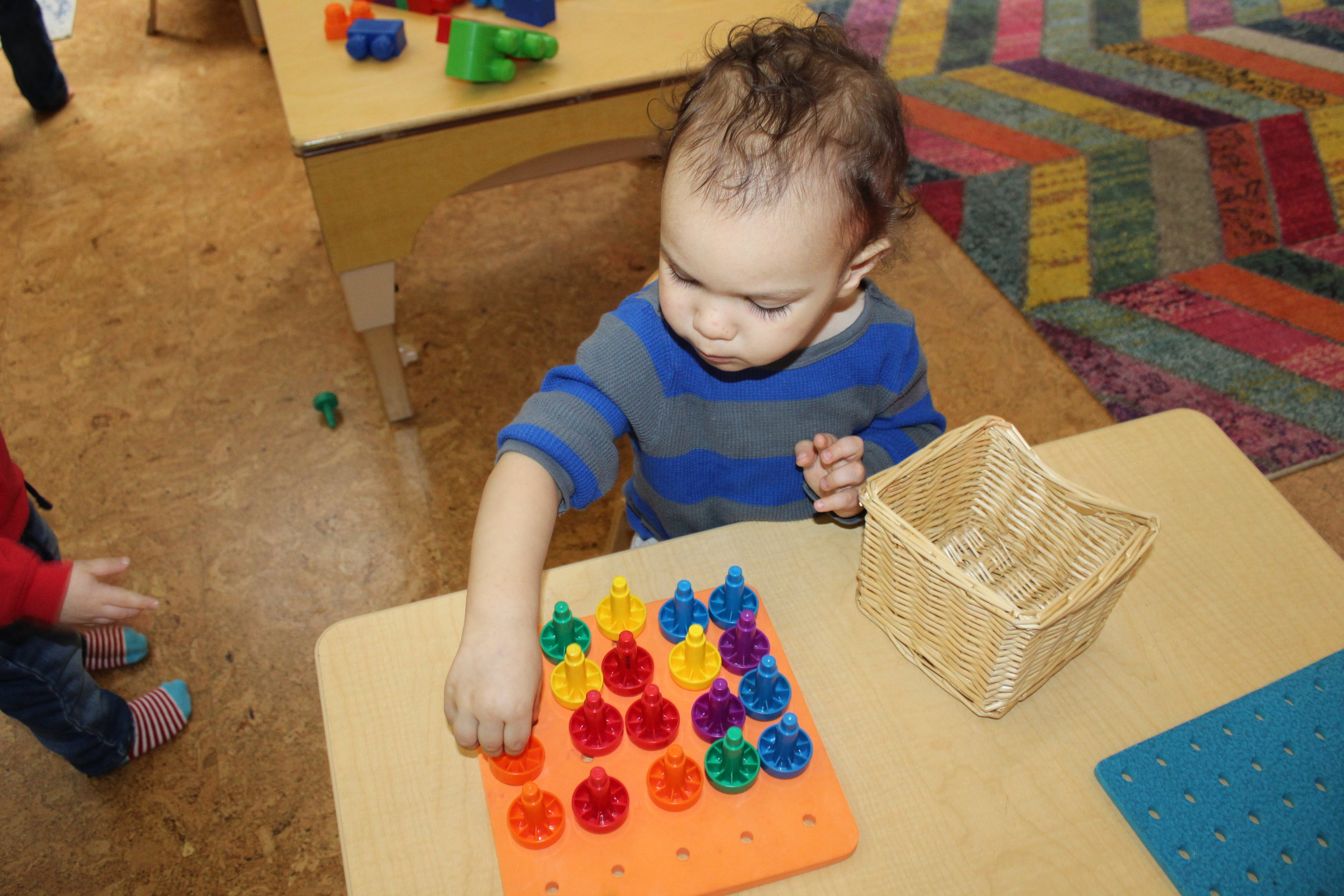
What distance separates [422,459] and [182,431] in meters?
0.47

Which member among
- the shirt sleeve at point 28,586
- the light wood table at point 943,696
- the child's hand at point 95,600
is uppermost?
the light wood table at point 943,696

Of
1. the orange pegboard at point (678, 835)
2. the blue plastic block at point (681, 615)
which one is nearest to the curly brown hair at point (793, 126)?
the blue plastic block at point (681, 615)

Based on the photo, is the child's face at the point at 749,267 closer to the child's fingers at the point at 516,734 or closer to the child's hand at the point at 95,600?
the child's fingers at the point at 516,734

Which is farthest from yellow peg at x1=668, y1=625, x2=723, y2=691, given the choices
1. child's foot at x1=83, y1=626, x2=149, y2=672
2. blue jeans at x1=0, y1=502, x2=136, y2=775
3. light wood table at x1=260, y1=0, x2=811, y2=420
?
child's foot at x1=83, y1=626, x2=149, y2=672

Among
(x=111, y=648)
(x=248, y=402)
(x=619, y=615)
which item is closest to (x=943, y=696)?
(x=619, y=615)

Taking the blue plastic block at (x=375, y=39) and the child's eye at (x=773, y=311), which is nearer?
the child's eye at (x=773, y=311)

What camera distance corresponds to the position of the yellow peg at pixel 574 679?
25.2 inches

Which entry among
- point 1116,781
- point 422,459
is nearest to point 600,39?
point 422,459

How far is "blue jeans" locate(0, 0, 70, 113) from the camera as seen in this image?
7.59 feet

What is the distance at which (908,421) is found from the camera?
0.89 meters

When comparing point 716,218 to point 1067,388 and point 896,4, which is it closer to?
point 1067,388

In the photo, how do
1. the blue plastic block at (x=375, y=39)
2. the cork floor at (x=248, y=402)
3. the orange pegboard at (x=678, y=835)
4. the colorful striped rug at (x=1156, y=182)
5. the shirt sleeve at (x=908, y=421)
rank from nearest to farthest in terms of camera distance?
the orange pegboard at (x=678, y=835)
the shirt sleeve at (x=908, y=421)
the cork floor at (x=248, y=402)
the blue plastic block at (x=375, y=39)
the colorful striped rug at (x=1156, y=182)

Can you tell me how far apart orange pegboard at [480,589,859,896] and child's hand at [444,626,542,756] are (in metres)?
0.03

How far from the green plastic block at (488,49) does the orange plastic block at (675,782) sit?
1079mm
